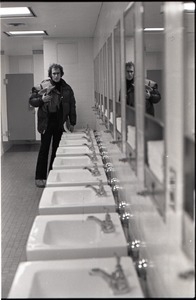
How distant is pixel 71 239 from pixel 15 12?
3431mm

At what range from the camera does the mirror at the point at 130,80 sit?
2152 millimetres

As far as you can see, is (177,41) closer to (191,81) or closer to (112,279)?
(191,81)

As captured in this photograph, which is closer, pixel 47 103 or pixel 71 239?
pixel 71 239

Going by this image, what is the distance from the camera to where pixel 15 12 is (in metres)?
5.20

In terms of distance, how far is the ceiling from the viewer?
15.9 ft

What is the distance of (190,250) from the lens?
1.46 metres

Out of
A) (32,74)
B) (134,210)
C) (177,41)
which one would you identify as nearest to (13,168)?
A: (32,74)

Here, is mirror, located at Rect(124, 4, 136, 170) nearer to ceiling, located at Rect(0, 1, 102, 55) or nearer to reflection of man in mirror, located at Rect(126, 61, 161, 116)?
reflection of man in mirror, located at Rect(126, 61, 161, 116)

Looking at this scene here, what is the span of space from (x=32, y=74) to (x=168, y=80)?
1038cm

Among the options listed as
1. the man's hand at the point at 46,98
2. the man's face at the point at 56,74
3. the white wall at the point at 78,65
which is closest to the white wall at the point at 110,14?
the man's face at the point at 56,74

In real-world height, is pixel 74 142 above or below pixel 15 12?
below

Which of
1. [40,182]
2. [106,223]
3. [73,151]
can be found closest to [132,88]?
[106,223]

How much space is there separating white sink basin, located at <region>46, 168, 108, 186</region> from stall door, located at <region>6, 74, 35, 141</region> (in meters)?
7.66

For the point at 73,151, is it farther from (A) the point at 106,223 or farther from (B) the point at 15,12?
(A) the point at 106,223
